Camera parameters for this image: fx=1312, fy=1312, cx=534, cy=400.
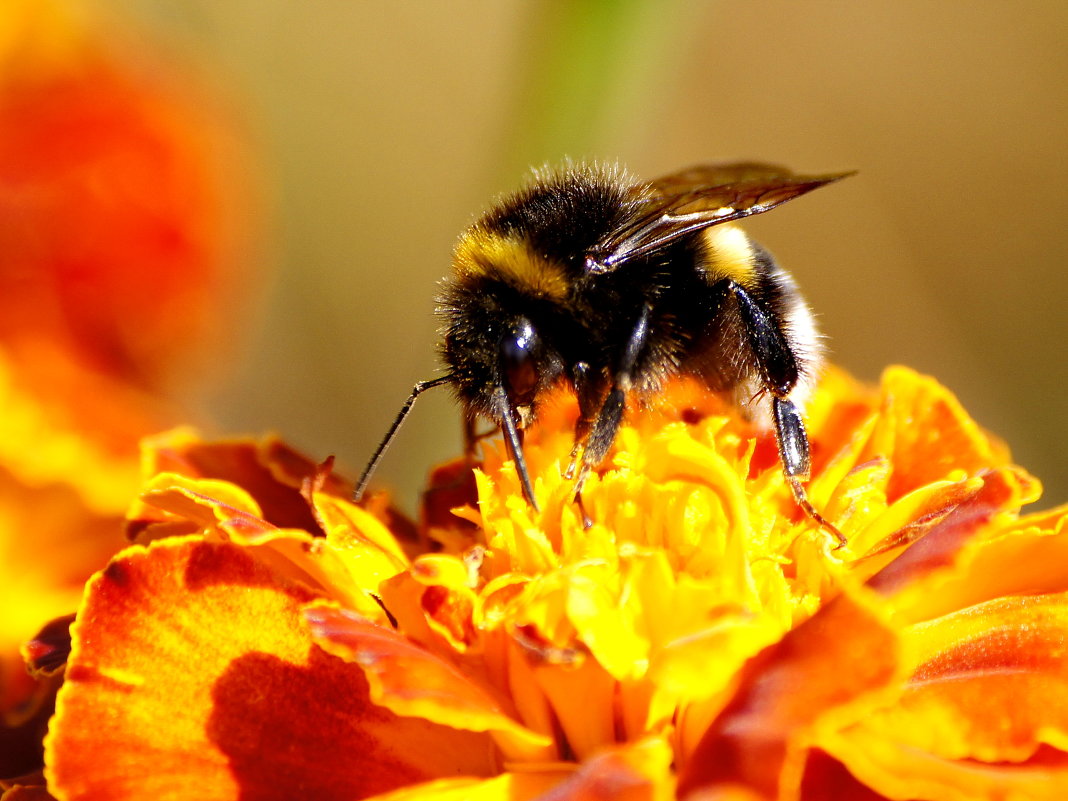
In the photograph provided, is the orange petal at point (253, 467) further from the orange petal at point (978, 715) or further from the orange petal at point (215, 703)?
the orange petal at point (978, 715)

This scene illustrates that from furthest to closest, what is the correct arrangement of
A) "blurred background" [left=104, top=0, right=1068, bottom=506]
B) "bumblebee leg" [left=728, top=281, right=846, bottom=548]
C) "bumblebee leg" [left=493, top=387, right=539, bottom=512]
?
"blurred background" [left=104, top=0, right=1068, bottom=506]
"bumblebee leg" [left=728, top=281, right=846, bottom=548]
"bumblebee leg" [left=493, top=387, right=539, bottom=512]

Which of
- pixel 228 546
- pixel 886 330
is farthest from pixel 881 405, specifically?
pixel 886 330

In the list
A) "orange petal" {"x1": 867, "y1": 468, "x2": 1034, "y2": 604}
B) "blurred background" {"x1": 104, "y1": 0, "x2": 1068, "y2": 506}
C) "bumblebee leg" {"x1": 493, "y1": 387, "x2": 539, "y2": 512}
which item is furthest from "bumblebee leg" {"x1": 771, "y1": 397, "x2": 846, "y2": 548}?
"blurred background" {"x1": 104, "y1": 0, "x2": 1068, "y2": 506}

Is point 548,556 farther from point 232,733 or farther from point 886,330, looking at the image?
point 886,330

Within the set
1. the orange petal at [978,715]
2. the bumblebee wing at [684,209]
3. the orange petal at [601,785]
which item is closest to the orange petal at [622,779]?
the orange petal at [601,785]

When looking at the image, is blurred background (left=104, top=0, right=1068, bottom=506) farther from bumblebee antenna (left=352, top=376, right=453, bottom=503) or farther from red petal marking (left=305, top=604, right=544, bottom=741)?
red petal marking (left=305, top=604, right=544, bottom=741)
